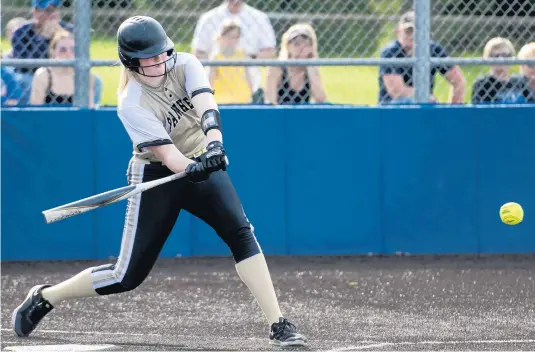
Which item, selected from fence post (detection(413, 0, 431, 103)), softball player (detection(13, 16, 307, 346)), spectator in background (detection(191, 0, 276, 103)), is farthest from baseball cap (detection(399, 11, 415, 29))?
softball player (detection(13, 16, 307, 346))

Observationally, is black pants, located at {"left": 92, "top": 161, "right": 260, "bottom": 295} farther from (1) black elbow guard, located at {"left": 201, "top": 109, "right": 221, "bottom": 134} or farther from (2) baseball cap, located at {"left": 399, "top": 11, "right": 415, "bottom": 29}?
(2) baseball cap, located at {"left": 399, "top": 11, "right": 415, "bottom": 29}

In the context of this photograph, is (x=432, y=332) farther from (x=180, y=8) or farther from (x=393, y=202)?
(x=180, y=8)

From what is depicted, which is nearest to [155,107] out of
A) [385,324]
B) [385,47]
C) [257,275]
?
[257,275]

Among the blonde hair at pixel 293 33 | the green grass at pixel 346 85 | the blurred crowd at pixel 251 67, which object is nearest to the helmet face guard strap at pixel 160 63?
the blurred crowd at pixel 251 67

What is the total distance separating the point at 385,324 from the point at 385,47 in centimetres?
345

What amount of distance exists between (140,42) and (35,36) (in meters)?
3.65

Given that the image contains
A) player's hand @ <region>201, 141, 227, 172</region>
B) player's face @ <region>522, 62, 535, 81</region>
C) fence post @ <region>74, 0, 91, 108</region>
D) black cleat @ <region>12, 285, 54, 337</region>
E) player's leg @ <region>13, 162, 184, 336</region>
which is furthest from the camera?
player's face @ <region>522, 62, 535, 81</region>

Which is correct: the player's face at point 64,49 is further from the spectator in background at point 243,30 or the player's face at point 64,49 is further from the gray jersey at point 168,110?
the gray jersey at point 168,110

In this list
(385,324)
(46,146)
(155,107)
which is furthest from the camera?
(46,146)

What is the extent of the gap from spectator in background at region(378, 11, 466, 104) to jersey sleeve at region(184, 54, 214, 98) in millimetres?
3501

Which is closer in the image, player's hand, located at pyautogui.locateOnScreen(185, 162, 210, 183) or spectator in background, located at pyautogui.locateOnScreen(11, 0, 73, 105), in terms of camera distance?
player's hand, located at pyautogui.locateOnScreen(185, 162, 210, 183)

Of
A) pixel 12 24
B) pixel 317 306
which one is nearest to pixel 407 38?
pixel 317 306

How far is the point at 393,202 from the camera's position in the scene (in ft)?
30.3

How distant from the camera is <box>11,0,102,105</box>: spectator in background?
9.18 metres
